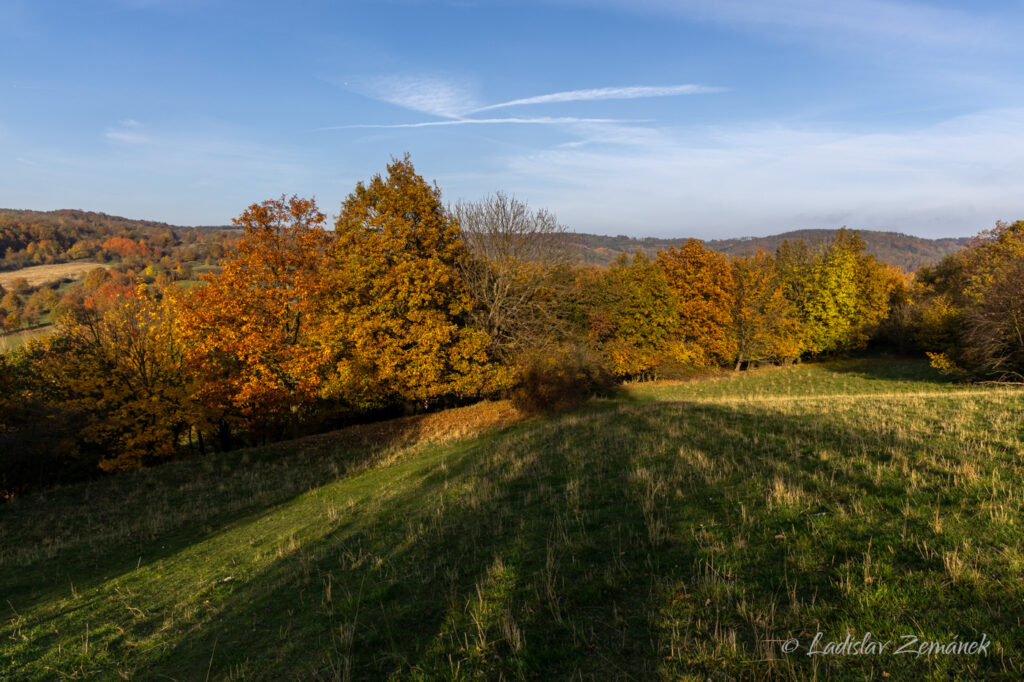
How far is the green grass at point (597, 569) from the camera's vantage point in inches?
163

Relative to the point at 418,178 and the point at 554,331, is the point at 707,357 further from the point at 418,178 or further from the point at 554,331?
the point at 418,178

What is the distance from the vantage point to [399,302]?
28203mm

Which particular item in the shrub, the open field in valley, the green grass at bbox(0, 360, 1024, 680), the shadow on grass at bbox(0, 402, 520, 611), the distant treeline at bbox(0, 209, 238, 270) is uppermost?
the distant treeline at bbox(0, 209, 238, 270)

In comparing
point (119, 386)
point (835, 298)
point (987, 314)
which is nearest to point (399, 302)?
point (119, 386)

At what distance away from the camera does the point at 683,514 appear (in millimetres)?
7078

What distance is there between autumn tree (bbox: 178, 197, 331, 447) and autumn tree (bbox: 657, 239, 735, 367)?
121 feet

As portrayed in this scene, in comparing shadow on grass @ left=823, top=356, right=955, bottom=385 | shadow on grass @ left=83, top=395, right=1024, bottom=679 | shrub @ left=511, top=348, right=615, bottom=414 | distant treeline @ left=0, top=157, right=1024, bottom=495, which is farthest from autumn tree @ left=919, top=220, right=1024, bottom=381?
shadow on grass @ left=83, top=395, right=1024, bottom=679

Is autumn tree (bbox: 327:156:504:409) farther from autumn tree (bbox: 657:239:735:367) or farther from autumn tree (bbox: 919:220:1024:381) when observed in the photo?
autumn tree (bbox: 919:220:1024:381)

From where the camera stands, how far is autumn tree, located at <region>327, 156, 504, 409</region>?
27016 mm

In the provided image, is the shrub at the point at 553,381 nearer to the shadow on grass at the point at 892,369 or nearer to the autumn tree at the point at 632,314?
the autumn tree at the point at 632,314

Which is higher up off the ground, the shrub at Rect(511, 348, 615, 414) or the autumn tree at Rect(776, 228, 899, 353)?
the autumn tree at Rect(776, 228, 899, 353)

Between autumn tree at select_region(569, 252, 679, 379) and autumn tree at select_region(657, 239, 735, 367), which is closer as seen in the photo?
autumn tree at select_region(569, 252, 679, 379)

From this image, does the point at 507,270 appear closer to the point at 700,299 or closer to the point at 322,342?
the point at 322,342

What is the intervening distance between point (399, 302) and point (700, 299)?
34.6 meters
